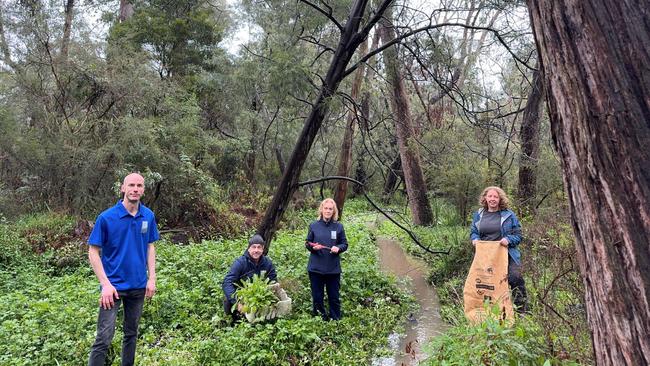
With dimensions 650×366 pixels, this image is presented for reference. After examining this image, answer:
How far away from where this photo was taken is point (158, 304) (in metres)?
5.75

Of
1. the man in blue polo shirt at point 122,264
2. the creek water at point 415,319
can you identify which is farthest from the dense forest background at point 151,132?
the man in blue polo shirt at point 122,264

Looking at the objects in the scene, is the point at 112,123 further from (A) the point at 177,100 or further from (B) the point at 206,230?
(B) the point at 206,230

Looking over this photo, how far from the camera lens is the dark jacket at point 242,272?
5488 mm

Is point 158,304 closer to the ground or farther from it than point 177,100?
closer to the ground

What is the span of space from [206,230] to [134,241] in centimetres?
827

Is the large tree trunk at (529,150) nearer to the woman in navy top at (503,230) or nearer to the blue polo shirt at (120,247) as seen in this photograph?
the woman in navy top at (503,230)

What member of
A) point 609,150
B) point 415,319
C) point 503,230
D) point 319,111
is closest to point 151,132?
point 319,111

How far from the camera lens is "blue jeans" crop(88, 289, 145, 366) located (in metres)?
3.85

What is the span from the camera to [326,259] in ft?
19.4

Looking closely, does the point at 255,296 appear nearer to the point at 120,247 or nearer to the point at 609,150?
the point at 120,247

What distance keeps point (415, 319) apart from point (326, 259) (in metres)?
1.80

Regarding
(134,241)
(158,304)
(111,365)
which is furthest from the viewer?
(158,304)

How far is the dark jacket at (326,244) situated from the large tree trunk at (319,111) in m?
0.87

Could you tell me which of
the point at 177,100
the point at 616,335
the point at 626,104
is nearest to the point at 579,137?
the point at 626,104
